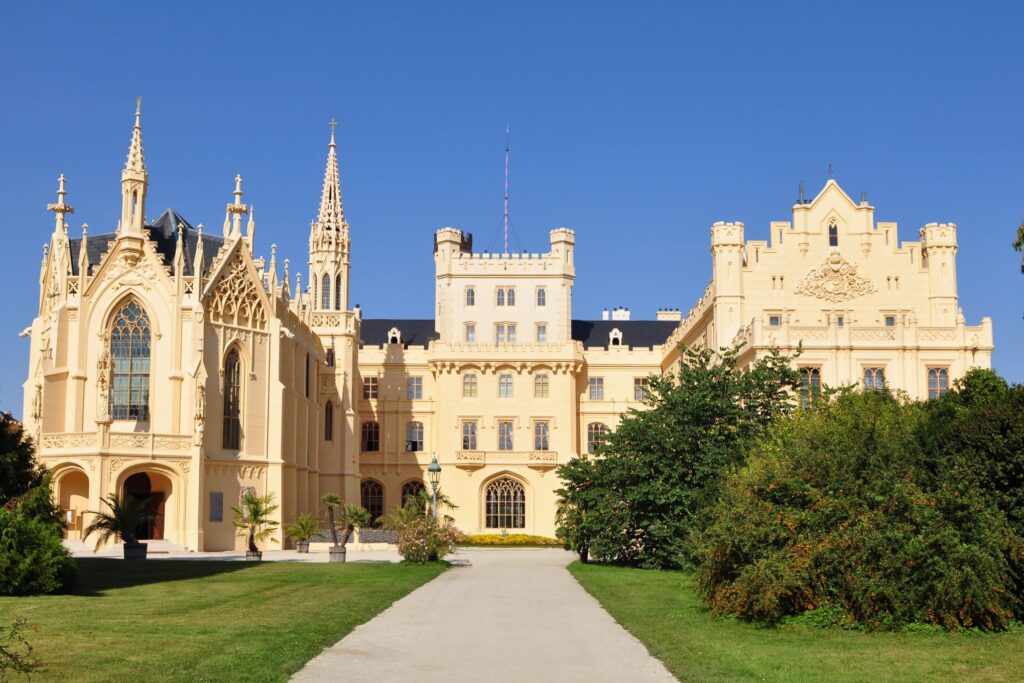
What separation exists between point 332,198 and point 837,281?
32005 mm

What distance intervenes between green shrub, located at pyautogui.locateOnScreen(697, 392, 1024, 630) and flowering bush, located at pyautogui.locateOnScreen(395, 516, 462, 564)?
1684cm

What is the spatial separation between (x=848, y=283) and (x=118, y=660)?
154 feet

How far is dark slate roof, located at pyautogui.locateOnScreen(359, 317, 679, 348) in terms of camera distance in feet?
258

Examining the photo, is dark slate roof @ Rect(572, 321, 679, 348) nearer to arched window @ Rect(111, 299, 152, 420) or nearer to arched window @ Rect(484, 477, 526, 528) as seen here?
arched window @ Rect(484, 477, 526, 528)

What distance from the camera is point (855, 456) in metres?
22.2

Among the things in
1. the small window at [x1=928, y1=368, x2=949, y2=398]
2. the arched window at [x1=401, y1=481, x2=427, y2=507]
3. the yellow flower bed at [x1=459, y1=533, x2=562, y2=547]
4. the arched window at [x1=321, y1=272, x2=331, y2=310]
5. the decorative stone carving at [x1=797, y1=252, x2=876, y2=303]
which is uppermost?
the arched window at [x1=321, y1=272, x2=331, y2=310]

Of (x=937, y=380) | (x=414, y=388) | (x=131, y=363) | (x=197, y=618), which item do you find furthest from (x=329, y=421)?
(x=197, y=618)

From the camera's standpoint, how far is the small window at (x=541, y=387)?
72.6m

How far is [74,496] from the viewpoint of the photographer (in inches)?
1954

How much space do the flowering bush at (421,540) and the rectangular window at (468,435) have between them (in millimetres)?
32657

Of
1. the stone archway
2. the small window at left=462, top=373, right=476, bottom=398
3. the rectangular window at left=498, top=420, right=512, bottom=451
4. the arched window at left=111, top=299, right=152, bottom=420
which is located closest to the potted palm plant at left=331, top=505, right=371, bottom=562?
the stone archway

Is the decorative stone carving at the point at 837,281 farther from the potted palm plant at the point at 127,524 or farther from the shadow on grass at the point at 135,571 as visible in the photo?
the potted palm plant at the point at 127,524

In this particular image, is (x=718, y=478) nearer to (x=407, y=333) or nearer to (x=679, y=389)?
(x=679, y=389)

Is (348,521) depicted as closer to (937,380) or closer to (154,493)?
(154,493)
